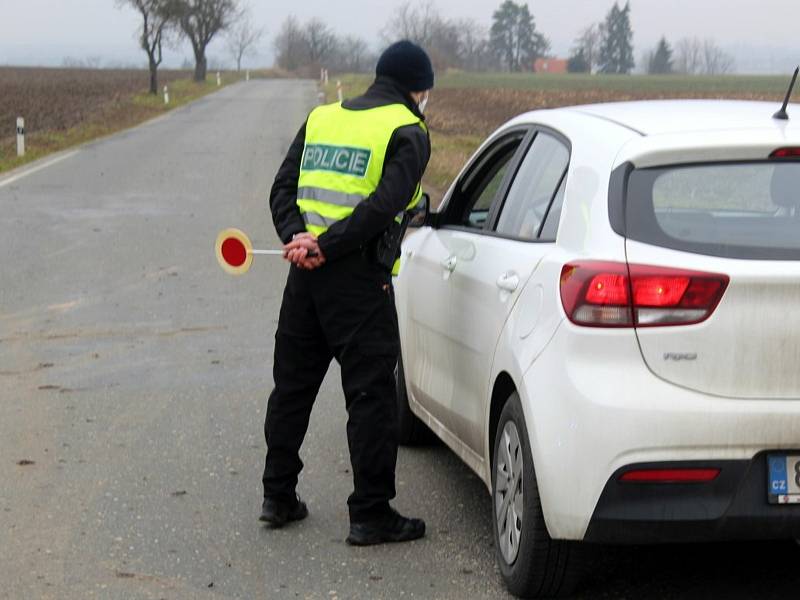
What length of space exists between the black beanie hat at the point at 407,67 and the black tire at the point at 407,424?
5.14 feet

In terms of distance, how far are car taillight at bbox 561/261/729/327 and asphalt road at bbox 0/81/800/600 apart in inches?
41.8

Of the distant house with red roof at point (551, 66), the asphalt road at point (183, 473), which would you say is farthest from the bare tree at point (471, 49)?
the asphalt road at point (183, 473)

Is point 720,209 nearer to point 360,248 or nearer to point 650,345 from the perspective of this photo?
point 650,345

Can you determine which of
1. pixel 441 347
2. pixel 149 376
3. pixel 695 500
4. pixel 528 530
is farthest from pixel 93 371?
pixel 695 500

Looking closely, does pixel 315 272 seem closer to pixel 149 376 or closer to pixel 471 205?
pixel 471 205

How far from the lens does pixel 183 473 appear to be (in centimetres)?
620

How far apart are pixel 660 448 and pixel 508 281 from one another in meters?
0.95

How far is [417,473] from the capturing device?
6.25 meters

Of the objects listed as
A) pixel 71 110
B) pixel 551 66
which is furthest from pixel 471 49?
pixel 71 110

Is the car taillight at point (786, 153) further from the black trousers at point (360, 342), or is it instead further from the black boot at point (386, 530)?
the black boot at point (386, 530)

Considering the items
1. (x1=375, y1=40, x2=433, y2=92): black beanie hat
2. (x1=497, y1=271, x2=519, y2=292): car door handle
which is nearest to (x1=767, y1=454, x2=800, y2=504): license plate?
(x1=497, y1=271, x2=519, y2=292): car door handle

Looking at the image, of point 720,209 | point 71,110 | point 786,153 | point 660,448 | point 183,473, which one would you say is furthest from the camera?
point 71,110

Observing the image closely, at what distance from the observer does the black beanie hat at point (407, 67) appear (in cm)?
533

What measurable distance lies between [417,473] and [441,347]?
84 centimetres
